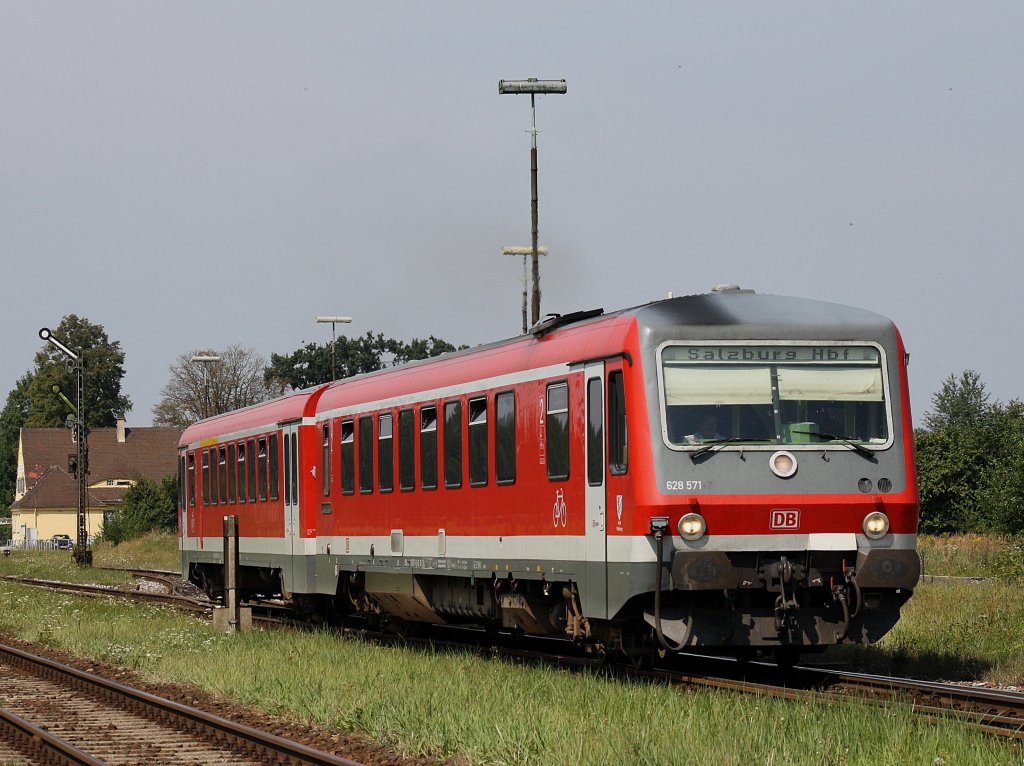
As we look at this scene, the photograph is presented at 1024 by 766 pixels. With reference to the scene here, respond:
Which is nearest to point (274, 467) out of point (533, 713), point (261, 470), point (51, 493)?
point (261, 470)

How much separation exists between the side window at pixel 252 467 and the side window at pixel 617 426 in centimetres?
1270

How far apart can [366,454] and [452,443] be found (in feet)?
10.0

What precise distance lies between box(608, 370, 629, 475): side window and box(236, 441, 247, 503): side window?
530 inches

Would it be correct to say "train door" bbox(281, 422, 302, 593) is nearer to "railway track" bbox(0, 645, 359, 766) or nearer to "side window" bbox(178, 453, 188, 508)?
"railway track" bbox(0, 645, 359, 766)

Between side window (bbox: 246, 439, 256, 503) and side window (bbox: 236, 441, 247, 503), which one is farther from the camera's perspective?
side window (bbox: 236, 441, 247, 503)

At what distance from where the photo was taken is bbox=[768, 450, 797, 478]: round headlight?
1420cm

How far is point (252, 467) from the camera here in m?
26.7

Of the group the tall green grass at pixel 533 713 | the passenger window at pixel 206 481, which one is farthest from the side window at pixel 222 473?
the tall green grass at pixel 533 713

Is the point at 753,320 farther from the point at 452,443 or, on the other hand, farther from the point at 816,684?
the point at 452,443

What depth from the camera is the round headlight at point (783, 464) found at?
14.2m

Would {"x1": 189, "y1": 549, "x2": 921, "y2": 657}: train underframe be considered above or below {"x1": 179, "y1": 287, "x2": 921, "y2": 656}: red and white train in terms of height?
below

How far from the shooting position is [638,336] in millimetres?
14352

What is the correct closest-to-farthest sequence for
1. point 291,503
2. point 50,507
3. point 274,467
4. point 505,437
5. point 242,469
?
point 505,437, point 291,503, point 274,467, point 242,469, point 50,507

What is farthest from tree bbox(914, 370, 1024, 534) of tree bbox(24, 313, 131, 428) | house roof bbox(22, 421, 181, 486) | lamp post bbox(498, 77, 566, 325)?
tree bbox(24, 313, 131, 428)
